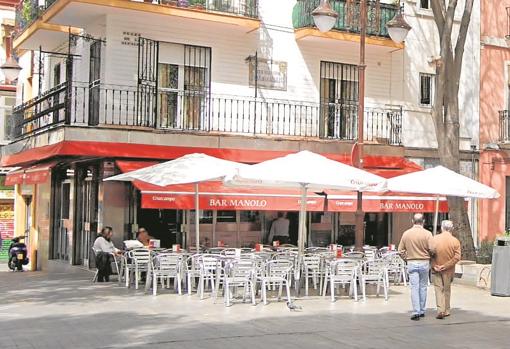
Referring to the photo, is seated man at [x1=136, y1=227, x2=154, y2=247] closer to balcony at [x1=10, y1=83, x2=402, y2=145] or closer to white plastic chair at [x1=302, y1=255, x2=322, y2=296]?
balcony at [x1=10, y1=83, x2=402, y2=145]

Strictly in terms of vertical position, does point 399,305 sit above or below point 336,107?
below

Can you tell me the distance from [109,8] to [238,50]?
3912mm

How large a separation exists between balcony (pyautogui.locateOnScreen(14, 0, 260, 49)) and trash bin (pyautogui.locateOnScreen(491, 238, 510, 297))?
8778mm

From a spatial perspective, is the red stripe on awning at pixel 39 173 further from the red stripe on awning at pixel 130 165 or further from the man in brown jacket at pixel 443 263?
the man in brown jacket at pixel 443 263

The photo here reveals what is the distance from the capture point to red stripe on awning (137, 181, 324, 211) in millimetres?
16156

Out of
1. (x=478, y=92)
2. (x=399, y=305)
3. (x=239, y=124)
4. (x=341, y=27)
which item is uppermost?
(x=341, y=27)

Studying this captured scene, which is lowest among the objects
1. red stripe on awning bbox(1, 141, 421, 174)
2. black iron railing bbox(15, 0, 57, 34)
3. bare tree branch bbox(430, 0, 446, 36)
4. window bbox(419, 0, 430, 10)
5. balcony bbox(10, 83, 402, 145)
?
red stripe on awning bbox(1, 141, 421, 174)

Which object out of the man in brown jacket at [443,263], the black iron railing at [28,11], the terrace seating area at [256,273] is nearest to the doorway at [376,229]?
the terrace seating area at [256,273]

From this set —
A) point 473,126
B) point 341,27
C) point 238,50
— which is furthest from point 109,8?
point 473,126

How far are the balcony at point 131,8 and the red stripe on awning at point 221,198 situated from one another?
472 centimetres

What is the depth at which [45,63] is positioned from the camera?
76.3 feet

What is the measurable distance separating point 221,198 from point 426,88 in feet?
31.3

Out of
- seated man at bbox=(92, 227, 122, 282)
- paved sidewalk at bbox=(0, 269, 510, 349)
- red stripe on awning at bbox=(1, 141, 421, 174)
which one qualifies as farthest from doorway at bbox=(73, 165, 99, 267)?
paved sidewalk at bbox=(0, 269, 510, 349)

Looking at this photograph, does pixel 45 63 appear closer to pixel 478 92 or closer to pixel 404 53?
pixel 404 53
